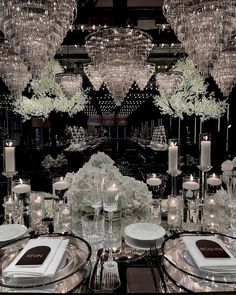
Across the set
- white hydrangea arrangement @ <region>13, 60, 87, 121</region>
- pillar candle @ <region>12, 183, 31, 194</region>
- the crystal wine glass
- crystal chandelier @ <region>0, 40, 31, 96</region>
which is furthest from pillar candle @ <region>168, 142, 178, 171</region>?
white hydrangea arrangement @ <region>13, 60, 87, 121</region>

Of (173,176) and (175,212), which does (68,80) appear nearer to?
(173,176)

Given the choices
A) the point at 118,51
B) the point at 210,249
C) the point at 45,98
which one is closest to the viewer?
the point at 210,249

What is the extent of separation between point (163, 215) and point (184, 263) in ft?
2.36

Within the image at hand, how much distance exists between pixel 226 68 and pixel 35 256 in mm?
3681

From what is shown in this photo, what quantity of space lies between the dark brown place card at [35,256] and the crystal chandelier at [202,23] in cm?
168

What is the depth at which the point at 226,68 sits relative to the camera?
3.82 m

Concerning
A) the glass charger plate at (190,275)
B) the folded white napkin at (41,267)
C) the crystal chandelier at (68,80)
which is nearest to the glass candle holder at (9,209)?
the folded white napkin at (41,267)

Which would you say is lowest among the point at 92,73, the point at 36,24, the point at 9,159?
the point at 9,159

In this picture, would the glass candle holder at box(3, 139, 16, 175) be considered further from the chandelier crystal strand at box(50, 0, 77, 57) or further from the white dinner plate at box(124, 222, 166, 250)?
the white dinner plate at box(124, 222, 166, 250)

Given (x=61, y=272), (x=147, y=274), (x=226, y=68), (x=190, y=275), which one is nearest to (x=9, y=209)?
(x=61, y=272)

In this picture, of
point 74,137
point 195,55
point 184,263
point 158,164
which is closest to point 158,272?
point 184,263

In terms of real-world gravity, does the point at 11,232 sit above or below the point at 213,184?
below

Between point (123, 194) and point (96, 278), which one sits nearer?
point (96, 278)

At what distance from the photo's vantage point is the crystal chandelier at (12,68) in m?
3.47
